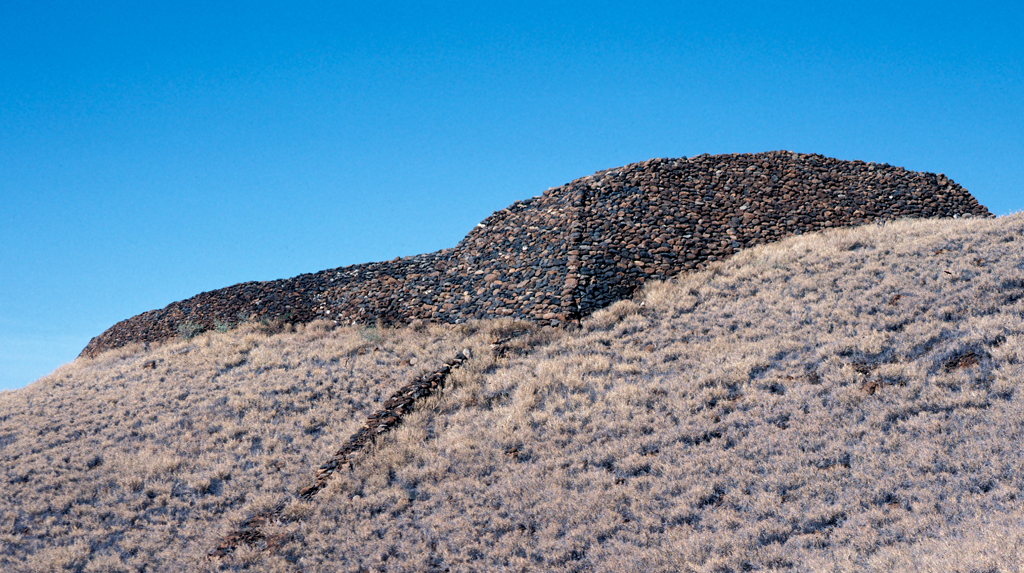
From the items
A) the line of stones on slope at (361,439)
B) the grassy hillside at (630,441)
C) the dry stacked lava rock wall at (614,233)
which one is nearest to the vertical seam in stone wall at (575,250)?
the dry stacked lava rock wall at (614,233)

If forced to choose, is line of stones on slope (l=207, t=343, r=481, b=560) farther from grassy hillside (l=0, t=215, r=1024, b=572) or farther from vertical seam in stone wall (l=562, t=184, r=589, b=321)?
vertical seam in stone wall (l=562, t=184, r=589, b=321)

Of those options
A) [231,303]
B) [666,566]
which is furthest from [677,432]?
[231,303]

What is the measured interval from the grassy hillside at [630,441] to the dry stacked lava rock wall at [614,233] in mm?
1171

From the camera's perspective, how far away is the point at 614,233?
1998cm

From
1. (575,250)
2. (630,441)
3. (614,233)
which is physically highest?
(614,233)

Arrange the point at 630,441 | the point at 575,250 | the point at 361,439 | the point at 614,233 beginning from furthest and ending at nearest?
1. the point at 614,233
2. the point at 575,250
3. the point at 361,439
4. the point at 630,441

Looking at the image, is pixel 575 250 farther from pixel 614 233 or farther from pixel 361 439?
pixel 361 439

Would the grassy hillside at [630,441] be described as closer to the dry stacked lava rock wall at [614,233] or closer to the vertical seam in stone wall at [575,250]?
the vertical seam in stone wall at [575,250]

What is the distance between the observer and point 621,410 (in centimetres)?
1220

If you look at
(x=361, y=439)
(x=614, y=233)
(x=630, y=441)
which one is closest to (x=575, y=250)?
(x=614, y=233)

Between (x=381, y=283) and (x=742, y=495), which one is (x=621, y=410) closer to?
(x=742, y=495)

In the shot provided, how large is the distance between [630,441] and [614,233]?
9834 mm

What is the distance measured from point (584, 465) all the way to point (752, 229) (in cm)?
1246

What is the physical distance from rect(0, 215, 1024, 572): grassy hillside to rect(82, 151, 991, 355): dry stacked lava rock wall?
117 centimetres
